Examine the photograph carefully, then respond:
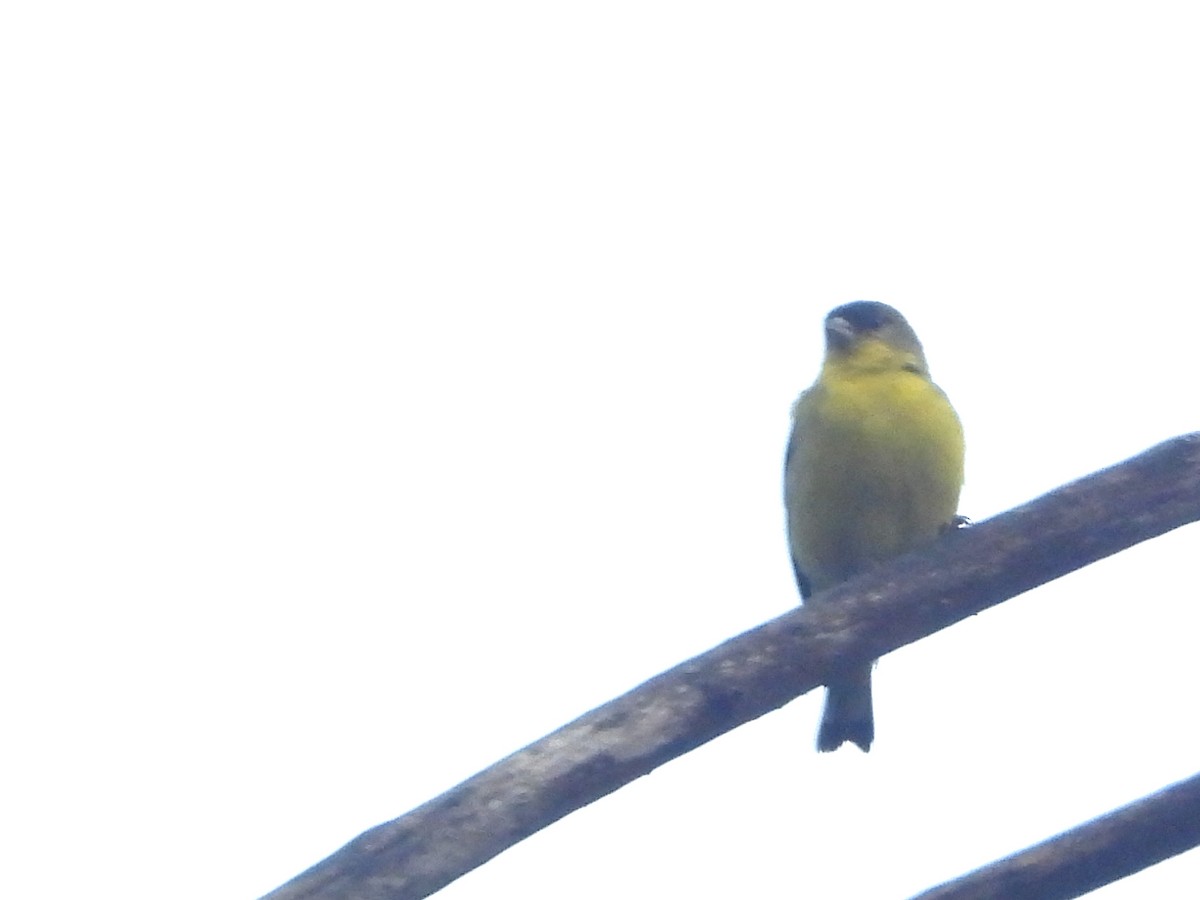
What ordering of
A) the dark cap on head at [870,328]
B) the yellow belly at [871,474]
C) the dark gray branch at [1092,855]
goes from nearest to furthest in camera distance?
the dark gray branch at [1092,855] → the yellow belly at [871,474] → the dark cap on head at [870,328]

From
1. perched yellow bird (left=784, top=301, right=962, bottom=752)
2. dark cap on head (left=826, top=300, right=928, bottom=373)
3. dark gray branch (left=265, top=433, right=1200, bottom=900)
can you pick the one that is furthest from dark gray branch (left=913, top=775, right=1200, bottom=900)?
dark cap on head (left=826, top=300, right=928, bottom=373)

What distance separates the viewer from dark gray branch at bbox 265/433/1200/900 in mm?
3111

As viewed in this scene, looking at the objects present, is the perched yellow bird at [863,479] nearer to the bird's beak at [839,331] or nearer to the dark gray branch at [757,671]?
the bird's beak at [839,331]

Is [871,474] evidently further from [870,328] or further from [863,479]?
[870,328]

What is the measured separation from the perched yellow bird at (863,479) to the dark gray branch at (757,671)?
1.82m

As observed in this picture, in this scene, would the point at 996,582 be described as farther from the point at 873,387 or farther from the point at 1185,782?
the point at 873,387

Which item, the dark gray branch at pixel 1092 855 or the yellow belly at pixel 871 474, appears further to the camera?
the yellow belly at pixel 871 474

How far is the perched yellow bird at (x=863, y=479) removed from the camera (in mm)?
5578

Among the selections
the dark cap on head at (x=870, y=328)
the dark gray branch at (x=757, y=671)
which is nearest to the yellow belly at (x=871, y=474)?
the dark cap on head at (x=870, y=328)

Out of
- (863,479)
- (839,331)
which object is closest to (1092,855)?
(863,479)

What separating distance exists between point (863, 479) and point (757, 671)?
87.7 inches

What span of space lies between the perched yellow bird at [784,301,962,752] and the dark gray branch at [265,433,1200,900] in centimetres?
182

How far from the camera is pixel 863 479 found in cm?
558

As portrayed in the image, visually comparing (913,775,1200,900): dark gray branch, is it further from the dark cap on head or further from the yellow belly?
the dark cap on head
